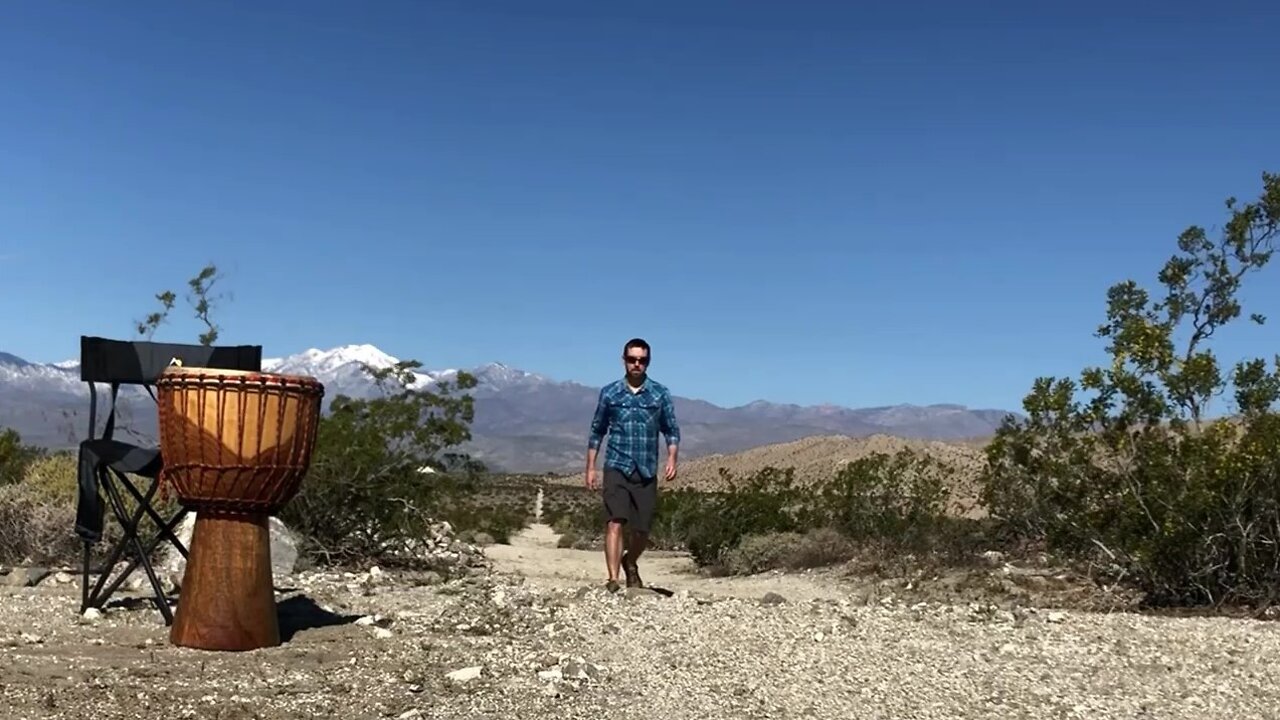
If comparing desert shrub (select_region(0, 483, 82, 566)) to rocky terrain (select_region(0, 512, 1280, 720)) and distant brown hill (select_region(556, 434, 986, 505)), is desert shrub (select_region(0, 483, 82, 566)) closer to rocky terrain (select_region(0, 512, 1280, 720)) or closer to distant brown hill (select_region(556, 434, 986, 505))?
rocky terrain (select_region(0, 512, 1280, 720))

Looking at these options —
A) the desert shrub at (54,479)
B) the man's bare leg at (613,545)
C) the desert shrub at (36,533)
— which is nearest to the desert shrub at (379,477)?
the desert shrub at (36,533)

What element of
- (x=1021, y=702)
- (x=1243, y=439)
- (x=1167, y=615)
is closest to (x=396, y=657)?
(x=1021, y=702)

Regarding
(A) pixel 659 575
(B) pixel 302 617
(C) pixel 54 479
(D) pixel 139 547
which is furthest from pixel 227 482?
(A) pixel 659 575

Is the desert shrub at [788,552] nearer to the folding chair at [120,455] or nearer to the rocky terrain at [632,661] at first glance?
the rocky terrain at [632,661]

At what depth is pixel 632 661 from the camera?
6176 millimetres

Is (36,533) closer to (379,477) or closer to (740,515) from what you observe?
(379,477)

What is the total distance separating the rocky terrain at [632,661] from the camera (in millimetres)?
5215

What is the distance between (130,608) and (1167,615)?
23.2ft

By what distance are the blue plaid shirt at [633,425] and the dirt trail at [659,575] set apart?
124 cm

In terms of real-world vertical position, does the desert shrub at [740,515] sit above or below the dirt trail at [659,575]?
above

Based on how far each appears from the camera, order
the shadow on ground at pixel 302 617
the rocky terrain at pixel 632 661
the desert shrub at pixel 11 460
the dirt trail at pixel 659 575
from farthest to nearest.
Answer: the desert shrub at pixel 11 460
the dirt trail at pixel 659 575
the shadow on ground at pixel 302 617
the rocky terrain at pixel 632 661

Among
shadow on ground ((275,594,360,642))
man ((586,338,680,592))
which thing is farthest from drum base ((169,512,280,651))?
man ((586,338,680,592))

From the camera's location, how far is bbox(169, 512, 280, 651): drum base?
629 cm

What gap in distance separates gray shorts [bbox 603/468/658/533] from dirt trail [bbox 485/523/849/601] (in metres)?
0.87
